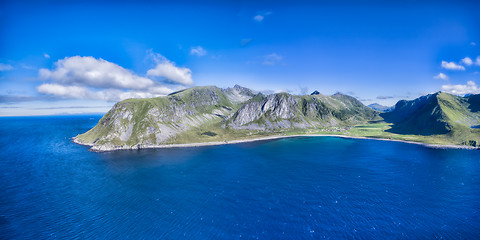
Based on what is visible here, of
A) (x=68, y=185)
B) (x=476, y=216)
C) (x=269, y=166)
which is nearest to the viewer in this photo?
(x=476, y=216)

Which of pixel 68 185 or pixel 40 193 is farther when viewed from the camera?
pixel 68 185

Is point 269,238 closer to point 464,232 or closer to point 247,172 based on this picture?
point 247,172

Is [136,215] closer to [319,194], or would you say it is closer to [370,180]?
[319,194]

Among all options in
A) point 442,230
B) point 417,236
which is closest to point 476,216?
point 442,230

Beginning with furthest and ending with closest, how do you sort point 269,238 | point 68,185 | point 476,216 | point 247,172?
point 247,172, point 68,185, point 476,216, point 269,238

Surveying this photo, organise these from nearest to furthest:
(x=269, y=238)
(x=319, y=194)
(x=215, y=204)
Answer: (x=269, y=238) → (x=215, y=204) → (x=319, y=194)

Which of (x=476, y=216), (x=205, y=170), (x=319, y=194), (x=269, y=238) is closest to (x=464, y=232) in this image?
(x=476, y=216)
